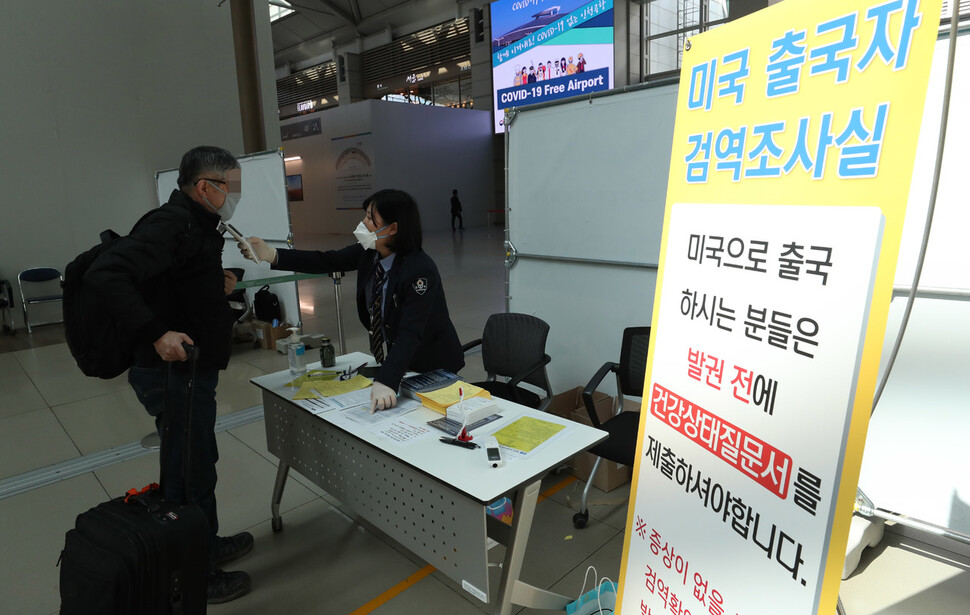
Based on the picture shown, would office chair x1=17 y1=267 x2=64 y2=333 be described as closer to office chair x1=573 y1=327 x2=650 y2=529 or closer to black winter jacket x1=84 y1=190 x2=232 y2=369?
black winter jacket x1=84 y1=190 x2=232 y2=369

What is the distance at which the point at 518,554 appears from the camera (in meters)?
1.62

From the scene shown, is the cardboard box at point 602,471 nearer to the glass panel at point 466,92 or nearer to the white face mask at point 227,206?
the white face mask at point 227,206

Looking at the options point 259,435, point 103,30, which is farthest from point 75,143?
point 259,435

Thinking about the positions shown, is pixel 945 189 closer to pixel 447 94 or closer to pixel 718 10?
pixel 718 10

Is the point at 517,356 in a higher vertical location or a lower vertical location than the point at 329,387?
lower

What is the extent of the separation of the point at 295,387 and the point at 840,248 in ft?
6.48

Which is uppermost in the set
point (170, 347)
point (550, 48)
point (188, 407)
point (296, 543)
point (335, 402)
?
point (550, 48)

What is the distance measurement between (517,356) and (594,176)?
44.9 inches

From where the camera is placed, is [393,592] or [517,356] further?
[517,356]

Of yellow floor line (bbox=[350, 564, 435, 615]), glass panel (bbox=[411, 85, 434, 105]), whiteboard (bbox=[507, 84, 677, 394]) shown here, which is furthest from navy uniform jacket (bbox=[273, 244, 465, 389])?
glass panel (bbox=[411, 85, 434, 105])

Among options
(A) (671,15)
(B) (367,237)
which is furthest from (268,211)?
(A) (671,15)

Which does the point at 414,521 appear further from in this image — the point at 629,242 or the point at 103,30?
the point at 103,30

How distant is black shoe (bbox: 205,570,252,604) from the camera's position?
2035 mm

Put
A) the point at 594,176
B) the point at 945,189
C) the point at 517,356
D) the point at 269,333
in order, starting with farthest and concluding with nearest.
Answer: the point at 269,333, the point at 594,176, the point at 517,356, the point at 945,189
